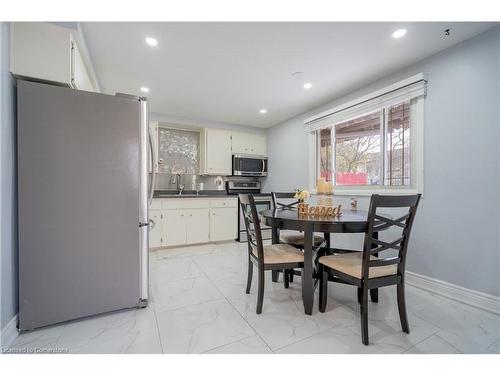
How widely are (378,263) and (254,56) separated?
2055 millimetres

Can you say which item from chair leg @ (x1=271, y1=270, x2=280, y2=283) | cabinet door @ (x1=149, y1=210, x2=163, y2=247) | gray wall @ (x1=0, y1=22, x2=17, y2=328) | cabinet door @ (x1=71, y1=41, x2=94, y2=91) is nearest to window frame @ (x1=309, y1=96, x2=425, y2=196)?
chair leg @ (x1=271, y1=270, x2=280, y2=283)

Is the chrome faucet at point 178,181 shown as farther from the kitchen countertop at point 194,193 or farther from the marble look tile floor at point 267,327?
the marble look tile floor at point 267,327

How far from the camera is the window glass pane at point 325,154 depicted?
329cm

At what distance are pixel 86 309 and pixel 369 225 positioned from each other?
2.04 m

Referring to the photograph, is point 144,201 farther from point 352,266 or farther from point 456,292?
point 456,292

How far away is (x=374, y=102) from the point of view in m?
2.54

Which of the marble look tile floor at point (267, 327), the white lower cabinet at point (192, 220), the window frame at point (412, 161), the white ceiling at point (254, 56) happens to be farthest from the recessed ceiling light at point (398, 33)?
the white lower cabinet at point (192, 220)

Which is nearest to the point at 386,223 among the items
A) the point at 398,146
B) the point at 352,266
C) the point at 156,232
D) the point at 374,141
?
the point at 352,266

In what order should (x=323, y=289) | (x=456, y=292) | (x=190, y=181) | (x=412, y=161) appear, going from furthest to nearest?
(x=190, y=181) < (x=412, y=161) < (x=456, y=292) < (x=323, y=289)

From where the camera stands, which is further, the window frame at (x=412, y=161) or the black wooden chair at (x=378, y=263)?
the window frame at (x=412, y=161)

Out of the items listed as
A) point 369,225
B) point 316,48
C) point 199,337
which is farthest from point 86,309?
point 316,48

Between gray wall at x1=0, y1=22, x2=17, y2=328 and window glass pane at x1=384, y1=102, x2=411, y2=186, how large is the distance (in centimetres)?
331

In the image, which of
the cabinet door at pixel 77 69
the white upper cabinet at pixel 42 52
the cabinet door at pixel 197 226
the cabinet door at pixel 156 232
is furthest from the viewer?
the cabinet door at pixel 197 226

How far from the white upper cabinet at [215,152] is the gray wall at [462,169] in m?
2.90
